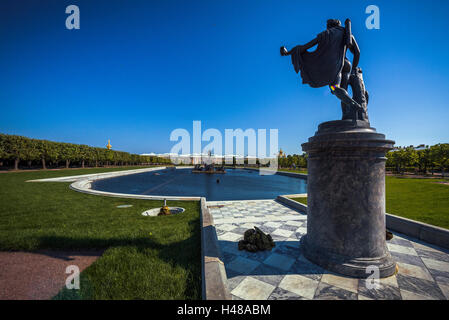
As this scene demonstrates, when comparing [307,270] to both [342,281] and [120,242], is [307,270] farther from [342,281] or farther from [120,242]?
[120,242]

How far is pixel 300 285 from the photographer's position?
2.99 meters

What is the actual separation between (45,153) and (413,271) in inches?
2131

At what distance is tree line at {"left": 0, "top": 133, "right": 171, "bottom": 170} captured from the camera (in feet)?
108

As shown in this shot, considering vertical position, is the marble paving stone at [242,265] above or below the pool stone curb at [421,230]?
below

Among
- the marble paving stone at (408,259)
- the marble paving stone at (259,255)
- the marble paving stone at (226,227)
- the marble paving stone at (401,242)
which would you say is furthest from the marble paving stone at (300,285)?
the marble paving stone at (401,242)

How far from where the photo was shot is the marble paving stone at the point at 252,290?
9.02 feet

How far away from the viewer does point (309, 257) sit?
3.73 m

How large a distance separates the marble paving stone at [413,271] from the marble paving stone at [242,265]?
8.47ft

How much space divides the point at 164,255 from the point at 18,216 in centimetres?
751

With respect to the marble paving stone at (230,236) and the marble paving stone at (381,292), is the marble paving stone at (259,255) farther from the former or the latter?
the marble paving stone at (381,292)

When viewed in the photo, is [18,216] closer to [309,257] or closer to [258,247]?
[258,247]

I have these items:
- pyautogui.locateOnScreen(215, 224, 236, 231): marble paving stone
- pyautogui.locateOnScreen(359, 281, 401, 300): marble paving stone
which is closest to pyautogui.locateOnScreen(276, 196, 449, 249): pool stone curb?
pyautogui.locateOnScreen(359, 281, 401, 300): marble paving stone

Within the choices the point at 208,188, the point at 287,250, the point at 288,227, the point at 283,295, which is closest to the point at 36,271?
the point at 283,295
